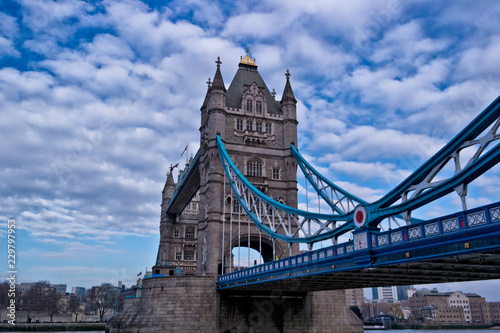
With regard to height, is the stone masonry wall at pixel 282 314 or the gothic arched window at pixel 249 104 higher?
the gothic arched window at pixel 249 104

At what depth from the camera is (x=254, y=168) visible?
41938 mm

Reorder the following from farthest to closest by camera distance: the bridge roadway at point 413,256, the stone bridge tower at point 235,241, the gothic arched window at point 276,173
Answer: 1. the gothic arched window at point 276,173
2. the stone bridge tower at point 235,241
3. the bridge roadway at point 413,256

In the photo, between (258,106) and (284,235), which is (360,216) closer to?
(284,235)

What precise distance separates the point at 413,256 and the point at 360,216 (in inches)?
133

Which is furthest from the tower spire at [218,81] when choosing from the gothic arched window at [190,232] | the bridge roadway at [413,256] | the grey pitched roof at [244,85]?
the gothic arched window at [190,232]

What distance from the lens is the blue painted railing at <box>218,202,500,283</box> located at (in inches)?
470

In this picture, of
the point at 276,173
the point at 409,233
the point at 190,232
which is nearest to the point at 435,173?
the point at 409,233

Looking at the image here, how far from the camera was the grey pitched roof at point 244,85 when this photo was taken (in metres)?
44.4

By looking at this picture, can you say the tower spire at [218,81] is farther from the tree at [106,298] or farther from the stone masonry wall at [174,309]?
the tree at [106,298]

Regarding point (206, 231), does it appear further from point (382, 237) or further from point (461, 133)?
point (461, 133)

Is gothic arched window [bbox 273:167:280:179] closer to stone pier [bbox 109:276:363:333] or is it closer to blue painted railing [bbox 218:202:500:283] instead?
stone pier [bbox 109:276:363:333]

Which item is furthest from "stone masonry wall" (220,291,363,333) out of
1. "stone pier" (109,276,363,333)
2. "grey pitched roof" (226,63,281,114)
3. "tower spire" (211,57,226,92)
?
"tower spire" (211,57,226,92)

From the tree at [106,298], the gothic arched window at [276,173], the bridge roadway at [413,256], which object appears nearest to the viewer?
the bridge roadway at [413,256]

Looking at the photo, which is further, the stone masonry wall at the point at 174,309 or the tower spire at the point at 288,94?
the tower spire at the point at 288,94
